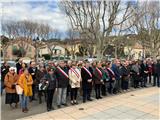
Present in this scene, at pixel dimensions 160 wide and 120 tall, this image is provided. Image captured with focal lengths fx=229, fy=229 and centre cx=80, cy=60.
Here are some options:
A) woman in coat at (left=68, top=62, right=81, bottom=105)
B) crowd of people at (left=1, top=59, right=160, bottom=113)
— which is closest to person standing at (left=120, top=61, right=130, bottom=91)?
crowd of people at (left=1, top=59, right=160, bottom=113)

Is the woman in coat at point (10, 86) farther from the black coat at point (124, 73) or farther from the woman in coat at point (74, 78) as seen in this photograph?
the black coat at point (124, 73)

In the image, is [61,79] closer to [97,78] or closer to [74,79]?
[74,79]

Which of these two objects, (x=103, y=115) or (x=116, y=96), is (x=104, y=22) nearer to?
(x=116, y=96)

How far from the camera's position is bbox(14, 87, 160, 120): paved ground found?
7.26 m

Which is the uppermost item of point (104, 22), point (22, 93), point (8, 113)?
point (104, 22)

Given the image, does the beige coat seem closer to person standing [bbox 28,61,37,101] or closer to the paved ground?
the paved ground

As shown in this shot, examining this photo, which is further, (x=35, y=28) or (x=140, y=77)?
(x=35, y=28)

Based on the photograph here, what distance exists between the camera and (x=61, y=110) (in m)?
8.20

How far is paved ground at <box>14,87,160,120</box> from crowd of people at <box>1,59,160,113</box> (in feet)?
2.22

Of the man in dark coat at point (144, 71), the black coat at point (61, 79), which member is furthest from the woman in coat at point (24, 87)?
the man in dark coat at point (144, 71)

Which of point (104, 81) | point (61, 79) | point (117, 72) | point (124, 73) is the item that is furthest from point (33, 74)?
point (124, 73)

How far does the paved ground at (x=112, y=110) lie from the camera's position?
726 centimetres

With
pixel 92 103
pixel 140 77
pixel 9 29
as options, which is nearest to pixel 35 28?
pixel 9 29

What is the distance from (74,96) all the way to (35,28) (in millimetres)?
34964
